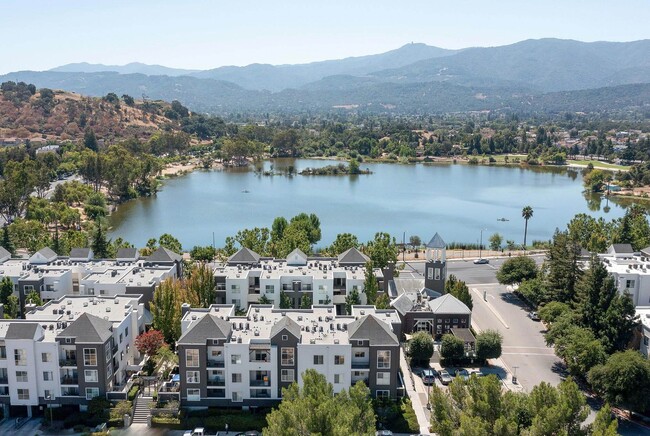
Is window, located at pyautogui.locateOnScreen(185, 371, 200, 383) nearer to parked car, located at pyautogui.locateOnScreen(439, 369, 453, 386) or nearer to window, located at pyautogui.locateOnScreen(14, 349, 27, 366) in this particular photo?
window, located at pyautogui.locateOnScreen(14, 349, 27, 366)

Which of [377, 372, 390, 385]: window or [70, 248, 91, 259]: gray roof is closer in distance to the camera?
[377, 372, 390, 385]: window

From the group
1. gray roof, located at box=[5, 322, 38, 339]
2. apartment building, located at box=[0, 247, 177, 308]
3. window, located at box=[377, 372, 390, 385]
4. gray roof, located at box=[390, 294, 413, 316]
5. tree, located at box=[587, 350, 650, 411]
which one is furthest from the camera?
apartment building, located at box=[0, 247, 177, 308]

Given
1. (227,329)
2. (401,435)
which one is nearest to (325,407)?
(401,435)

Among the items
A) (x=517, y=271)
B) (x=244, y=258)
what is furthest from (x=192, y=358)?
(x=517, y=271)

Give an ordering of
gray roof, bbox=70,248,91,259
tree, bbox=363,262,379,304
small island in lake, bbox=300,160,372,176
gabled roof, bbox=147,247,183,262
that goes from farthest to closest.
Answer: small island in lake, bbox=300,160,372,176 < gray roof, bbox=70,248,91,259 < gabled roof, bbox=147,247,183,262 < tree, bbox=363,262,379,304

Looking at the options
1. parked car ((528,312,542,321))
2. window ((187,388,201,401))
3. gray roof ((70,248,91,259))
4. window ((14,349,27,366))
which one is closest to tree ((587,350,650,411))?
parked car ((528,312,542,321))

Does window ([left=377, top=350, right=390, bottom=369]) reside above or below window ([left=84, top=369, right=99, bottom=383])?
above

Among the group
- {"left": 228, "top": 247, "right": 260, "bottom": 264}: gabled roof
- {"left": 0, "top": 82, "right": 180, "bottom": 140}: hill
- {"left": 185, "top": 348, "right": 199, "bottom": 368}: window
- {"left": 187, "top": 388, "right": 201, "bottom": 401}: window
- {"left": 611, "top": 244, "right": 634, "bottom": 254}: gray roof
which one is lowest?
{"left": 187, "top": 388, "right": 201, "bottom": 401}: window

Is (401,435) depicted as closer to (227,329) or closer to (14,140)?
(227,329)
